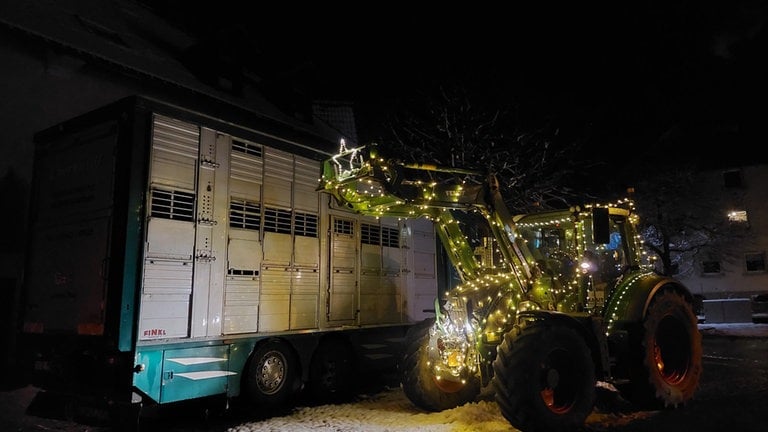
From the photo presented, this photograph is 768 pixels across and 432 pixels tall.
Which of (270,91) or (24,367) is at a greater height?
(270,91)

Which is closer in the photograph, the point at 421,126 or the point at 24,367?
the point at 24,367

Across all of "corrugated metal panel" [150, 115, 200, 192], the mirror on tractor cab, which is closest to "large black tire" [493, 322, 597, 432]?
the mirror on tractor cab

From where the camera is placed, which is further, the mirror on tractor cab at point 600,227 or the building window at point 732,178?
the building window at point 732,178

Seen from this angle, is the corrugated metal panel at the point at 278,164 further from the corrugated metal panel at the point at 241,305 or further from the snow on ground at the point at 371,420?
the snow on ground at the point at 371,420

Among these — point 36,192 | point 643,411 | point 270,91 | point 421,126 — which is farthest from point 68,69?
point 643,411

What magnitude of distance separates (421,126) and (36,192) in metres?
12.4

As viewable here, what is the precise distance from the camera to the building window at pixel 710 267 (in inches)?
1171

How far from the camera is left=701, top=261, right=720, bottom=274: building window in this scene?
1171 inches

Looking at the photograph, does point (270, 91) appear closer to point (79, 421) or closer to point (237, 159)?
point (237, 159)

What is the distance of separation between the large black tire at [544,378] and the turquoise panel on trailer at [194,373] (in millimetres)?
3752

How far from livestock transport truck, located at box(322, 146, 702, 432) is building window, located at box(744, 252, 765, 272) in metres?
26.9

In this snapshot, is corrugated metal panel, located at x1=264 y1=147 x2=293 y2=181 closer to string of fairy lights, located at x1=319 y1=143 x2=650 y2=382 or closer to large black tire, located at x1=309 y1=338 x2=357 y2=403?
string of fairy lights, located at x1=319 y1=143 x2=650 y2=382

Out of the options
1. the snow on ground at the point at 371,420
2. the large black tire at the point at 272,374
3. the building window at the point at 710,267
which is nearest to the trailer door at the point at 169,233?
the large black tire at the point at 272,374

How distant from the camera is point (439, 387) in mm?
7020
